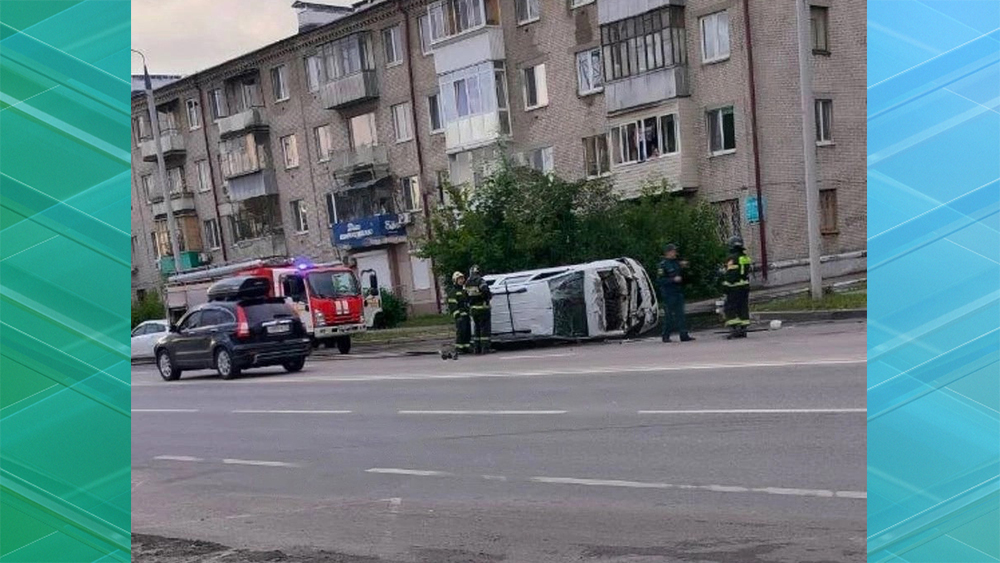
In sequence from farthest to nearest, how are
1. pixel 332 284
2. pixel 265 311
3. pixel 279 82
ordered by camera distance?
pixel 279 82 → pixel 332 284 → pixel 265 311

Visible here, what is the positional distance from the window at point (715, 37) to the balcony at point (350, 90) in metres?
15.4

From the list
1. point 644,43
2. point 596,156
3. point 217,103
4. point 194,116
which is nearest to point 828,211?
point 644,43

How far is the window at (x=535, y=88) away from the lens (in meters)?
35.2

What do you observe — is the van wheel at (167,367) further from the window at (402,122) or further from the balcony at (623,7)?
the window at (402,122)

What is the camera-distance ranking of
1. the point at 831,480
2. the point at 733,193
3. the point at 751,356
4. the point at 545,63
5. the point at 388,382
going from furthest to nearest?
the point at 545,63, the point at 733,193, the point at 388,382, the point at 751,356, the point at 831,480

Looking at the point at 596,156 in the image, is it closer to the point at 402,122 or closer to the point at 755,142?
the point at 755,142

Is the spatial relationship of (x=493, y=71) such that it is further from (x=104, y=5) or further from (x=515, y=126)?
(x=104, y=5)

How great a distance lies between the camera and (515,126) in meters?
36.1

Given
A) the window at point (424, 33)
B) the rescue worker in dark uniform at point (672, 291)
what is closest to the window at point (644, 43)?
the window at point (424, 33)

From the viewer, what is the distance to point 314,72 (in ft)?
142

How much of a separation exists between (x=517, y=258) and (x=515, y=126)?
11462 mm

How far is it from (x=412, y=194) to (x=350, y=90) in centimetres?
497

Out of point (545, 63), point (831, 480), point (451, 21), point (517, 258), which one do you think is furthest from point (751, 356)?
point (451, 21)

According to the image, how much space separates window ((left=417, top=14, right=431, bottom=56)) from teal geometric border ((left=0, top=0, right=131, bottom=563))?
1473 inches
